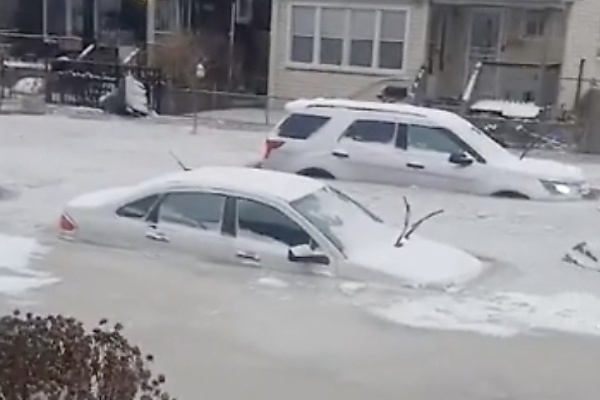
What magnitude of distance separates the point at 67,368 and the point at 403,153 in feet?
43.6

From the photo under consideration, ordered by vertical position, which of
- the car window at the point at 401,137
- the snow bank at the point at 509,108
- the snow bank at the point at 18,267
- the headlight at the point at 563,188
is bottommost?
the snow bank at the point at 18,267

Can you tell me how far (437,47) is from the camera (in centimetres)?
3159

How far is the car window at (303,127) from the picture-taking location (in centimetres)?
1875

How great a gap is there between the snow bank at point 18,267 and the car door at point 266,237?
2125 millimetres

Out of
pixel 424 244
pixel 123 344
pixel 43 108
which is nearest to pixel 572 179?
pixel 424 244

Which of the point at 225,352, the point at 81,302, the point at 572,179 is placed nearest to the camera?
the point at 225,352

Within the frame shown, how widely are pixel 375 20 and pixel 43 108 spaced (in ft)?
32.3

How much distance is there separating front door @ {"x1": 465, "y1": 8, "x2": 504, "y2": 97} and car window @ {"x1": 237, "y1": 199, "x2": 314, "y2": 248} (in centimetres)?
2090

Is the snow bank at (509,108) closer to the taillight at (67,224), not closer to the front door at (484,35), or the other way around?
the front door at (484,35)

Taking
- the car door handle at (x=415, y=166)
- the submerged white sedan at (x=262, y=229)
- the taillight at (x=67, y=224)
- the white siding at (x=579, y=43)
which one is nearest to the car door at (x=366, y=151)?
the car door handle at (x=415, y=166)

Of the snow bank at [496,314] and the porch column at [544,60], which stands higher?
the porch column at [544,60]

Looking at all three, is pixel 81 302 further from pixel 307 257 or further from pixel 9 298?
pixel 307 257

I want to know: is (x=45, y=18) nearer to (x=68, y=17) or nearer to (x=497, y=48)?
(x=68, y=17)

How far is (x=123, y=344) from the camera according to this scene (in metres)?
5.88
